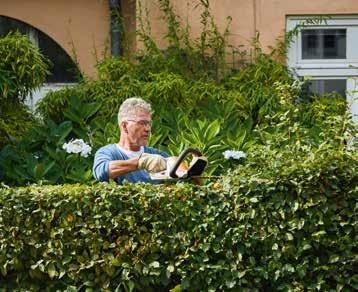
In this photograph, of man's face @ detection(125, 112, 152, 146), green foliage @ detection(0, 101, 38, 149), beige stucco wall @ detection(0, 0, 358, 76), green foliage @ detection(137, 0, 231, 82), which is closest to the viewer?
man's face @ detection(125, 112, 152, 146)

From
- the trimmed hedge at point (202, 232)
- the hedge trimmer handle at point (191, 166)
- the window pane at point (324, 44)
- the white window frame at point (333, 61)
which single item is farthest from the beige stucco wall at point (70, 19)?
the trimmed hedge at point (202, 232)

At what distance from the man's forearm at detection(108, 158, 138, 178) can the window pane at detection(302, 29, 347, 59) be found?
4.74 m

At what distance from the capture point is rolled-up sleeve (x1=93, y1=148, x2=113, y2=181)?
247 inches

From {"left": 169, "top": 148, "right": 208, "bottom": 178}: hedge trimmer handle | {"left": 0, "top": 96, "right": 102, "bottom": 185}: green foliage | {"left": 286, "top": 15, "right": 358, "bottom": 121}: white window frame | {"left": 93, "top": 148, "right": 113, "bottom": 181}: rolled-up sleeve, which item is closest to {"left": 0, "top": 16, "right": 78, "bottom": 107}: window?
{"left": 0, "top": 96, "right": 102, "bottom": 185}: green foliage

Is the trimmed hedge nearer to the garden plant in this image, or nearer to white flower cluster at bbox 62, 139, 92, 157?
the garden plant

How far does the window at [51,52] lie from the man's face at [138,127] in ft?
14.3

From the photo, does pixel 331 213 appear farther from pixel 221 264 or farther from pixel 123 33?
pixel 123 33

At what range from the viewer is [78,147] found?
8.25m

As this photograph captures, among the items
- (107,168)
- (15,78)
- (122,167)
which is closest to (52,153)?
(15,78)

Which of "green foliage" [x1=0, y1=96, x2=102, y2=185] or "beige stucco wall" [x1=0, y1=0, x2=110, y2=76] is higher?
"beige stucco wall" [x1=0, y1=0, x2=110, y2=76]

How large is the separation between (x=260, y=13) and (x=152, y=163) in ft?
14.8

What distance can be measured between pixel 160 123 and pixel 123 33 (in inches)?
79.3

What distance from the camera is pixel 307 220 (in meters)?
5.58

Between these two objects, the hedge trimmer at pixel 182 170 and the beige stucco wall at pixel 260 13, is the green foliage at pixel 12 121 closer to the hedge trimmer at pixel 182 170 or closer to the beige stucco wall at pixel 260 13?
the beige stucco wall at pixel 260 13
